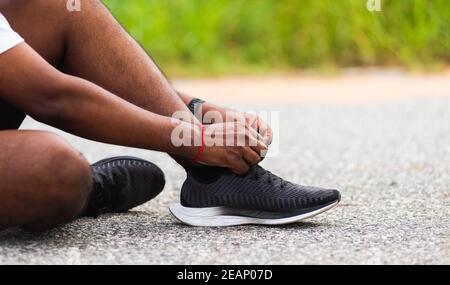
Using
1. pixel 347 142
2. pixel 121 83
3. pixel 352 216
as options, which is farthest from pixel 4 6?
pixel 347 142

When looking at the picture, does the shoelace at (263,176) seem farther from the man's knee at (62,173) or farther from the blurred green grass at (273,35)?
the blurred green grass at (273,35)

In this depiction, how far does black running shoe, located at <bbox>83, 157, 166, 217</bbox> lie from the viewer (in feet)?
6.93

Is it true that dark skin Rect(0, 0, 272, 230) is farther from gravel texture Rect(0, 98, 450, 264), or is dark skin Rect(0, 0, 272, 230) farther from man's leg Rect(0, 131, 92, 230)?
gravel texture Rect(0, 98, 450, 264)

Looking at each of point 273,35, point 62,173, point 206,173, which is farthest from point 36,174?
point 273,35

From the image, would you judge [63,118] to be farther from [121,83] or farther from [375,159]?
[375,159]

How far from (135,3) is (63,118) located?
556 cm

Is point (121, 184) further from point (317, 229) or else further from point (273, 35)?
point (273, 35)

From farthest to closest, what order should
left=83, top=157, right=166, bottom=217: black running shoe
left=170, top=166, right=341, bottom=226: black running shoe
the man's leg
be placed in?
left=83, top=157, right=166, bottom=217: black running shoe, left=170, top=166, right=341, bottom=226: black running shoe, the man's leg

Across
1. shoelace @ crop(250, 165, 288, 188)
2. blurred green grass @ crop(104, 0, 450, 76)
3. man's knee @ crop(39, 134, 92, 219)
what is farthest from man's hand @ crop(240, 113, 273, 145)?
blurred green grass @ crop(104, 0, 450, 76)

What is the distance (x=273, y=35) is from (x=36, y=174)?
600 centimetres

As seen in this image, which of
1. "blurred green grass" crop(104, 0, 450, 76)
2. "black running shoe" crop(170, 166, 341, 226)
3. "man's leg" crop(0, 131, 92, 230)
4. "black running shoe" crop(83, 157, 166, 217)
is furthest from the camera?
"blurred green grass" crop(104, 0, 450, 76)

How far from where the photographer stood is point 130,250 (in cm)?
176

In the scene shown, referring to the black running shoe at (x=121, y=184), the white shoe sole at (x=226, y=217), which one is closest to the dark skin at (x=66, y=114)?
the white shoe sole at (x=226, y=217)

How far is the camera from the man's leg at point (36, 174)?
1656 mm
